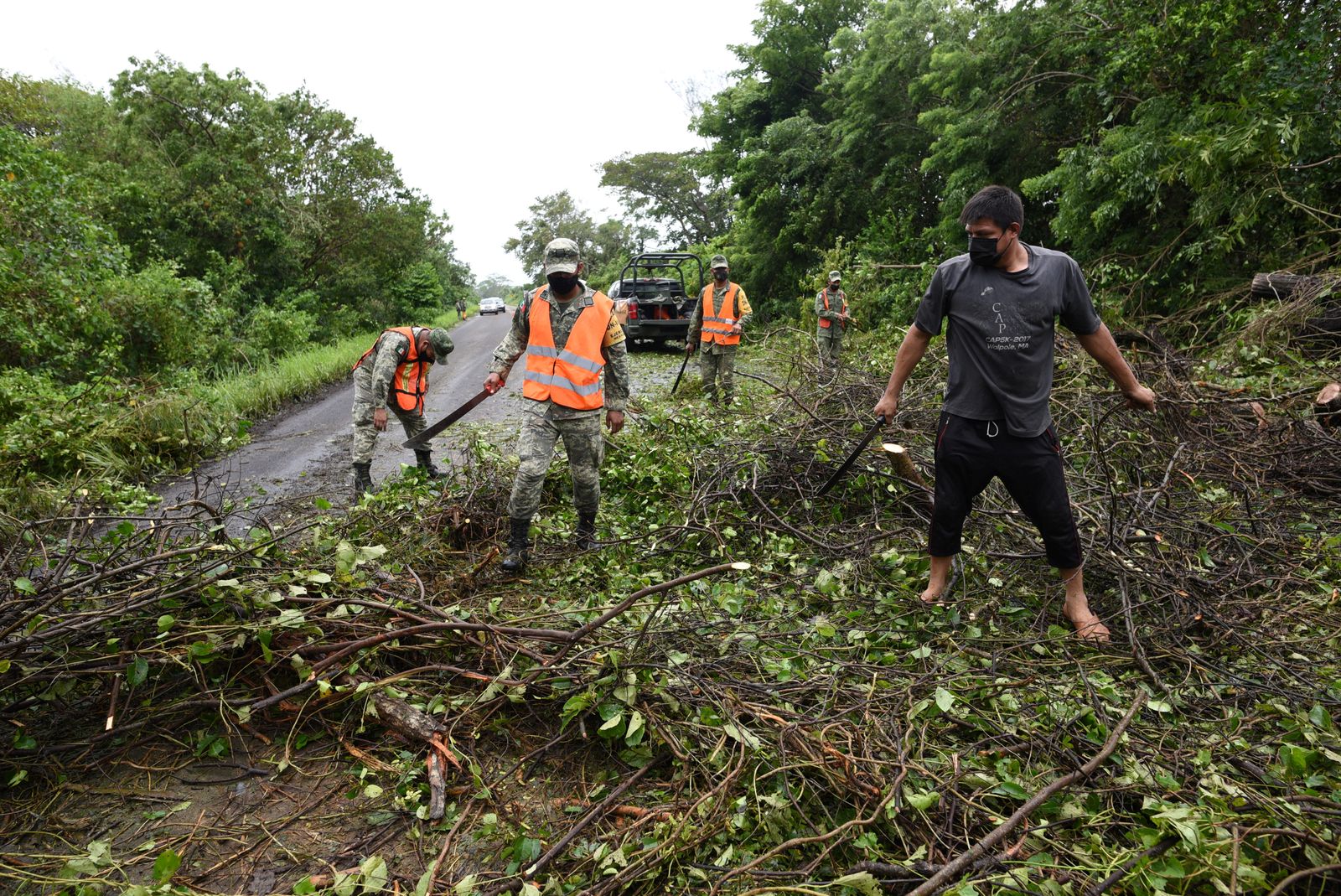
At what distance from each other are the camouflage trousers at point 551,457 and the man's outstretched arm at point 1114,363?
2635 mm

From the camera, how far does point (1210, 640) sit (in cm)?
296

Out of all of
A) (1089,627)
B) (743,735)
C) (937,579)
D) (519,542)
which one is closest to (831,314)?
(519,542)

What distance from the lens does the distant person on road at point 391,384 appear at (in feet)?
18.0

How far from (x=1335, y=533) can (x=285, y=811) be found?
5.21 m

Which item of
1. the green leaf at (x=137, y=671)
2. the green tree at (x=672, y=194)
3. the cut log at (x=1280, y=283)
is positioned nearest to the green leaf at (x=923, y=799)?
the green leaf at (x=137, y=671)

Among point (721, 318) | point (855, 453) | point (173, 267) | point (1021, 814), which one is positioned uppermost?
point (173, 267)

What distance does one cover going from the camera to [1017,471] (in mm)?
2977

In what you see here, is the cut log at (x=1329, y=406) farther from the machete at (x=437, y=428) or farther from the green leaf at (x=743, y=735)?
the machete at (x=437, y=428)

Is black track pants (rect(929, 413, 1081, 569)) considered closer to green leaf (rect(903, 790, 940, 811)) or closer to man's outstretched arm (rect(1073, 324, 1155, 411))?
man's outstretched arm (rect(1073, 324, 1155, 411))

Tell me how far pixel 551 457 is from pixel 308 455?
4.35 meters

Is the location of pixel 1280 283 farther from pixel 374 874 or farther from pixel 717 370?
pixel 374 874

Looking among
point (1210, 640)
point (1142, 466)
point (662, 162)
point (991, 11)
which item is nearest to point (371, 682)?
point (1210, 640)

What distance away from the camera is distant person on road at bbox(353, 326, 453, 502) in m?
5.47

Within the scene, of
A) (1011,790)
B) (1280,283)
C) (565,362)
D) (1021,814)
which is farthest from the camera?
(1280,283)
